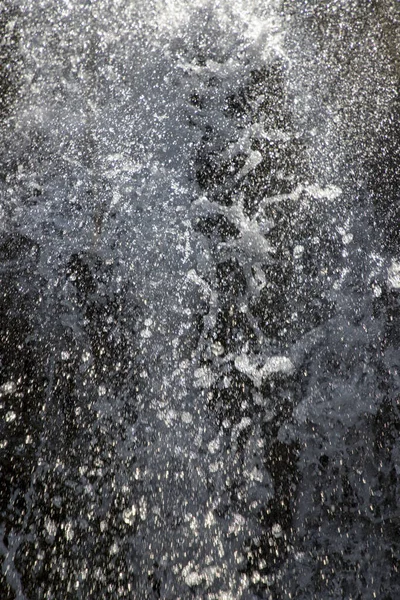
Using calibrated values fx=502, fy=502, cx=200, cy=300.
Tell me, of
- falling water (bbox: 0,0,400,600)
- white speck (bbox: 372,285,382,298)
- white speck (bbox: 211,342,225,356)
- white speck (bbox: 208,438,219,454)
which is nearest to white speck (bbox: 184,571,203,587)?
falling water (bbox: 0,0,400,600)

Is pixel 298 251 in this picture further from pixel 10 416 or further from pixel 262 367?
pixel 10 416

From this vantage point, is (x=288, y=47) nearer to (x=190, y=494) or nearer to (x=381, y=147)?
(x=381, y=147)

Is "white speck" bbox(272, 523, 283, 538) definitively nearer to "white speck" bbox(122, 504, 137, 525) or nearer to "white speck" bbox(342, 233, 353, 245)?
"white speck" bbox(122, 504, 137, 525)

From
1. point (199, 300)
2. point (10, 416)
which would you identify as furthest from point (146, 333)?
point (10, 416)

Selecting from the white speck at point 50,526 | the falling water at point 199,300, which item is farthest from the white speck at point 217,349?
the white speck at point 50,526

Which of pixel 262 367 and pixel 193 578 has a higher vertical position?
pixel 262 367

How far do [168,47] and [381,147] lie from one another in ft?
A: 1.26

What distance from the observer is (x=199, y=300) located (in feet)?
2.17

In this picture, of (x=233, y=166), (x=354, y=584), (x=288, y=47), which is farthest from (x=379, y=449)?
(x=288, y=47)

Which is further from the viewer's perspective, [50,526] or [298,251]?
[298,251]

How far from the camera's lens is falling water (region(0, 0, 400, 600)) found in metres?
0.55

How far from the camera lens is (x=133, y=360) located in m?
0.63

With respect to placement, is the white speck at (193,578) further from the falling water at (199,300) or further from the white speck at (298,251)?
the white speck at (298,251)

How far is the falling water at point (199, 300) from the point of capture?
55 centimetres
